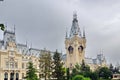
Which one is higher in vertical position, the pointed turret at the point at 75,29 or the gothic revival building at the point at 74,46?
the pointed turret at the point at 75,29

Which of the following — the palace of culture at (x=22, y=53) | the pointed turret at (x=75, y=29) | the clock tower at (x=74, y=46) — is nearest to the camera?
the palace of culture at (x=22, y=53)

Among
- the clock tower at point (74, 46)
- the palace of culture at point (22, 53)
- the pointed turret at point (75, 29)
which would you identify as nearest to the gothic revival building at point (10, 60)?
the palace of culture at point (22, 53)

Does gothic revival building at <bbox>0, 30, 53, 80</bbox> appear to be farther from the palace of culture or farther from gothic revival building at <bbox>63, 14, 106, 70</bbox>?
gothic revival building at <bbox>63, 14, 106, 70</bbox>

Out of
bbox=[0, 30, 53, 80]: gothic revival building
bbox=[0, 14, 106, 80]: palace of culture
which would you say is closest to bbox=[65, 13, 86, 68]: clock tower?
bbox=[0, 14, 106, 80]: palace of culture

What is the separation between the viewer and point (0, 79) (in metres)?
61.7

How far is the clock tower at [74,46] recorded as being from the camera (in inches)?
4190

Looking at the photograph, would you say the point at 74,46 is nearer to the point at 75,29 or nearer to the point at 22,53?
the point at 75,29

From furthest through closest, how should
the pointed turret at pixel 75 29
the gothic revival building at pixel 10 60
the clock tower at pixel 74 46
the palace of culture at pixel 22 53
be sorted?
the pointed turret at pixel 75 29 → the clock tower at pixel 74 46 → the palace of culture at pixel 22 53 → the gothic revival building at pixel 10 60

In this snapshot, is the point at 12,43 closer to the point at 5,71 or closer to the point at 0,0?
the point at 5,71

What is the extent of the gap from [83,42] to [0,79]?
5651 cm

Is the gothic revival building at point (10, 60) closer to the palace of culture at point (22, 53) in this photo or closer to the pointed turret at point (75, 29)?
the palace of culture at point (22, 53)

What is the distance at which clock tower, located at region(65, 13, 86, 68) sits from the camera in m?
106

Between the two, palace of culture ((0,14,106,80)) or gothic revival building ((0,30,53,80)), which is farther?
palace of culture ((0,14,106,80))

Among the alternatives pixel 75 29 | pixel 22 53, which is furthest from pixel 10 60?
pixel 75 29
